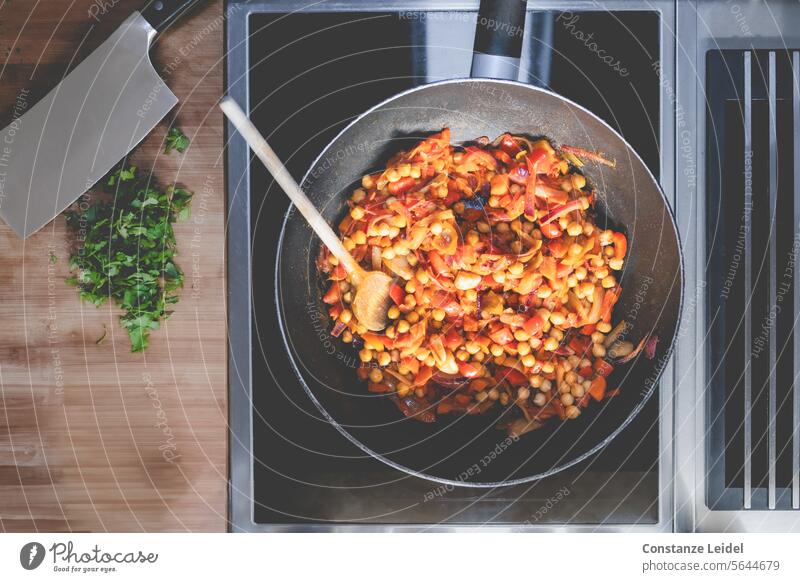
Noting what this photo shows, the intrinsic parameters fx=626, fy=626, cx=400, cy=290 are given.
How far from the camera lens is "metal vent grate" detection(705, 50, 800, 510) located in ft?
A: 3.13

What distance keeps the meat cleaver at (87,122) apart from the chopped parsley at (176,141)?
3 cm

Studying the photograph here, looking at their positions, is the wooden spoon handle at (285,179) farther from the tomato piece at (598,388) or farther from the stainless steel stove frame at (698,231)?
the stainless steel stove frame at (698,231)

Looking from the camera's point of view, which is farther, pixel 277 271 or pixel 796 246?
pixel 796 246

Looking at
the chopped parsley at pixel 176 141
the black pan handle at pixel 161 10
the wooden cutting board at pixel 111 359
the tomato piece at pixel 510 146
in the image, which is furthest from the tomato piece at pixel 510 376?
the black pan handle at pixel 161 10

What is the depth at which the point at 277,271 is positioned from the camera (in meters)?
0.85

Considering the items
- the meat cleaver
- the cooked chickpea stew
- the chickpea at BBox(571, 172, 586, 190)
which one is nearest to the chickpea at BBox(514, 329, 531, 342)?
the cooked chickpea stew

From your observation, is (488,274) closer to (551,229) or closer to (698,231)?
(551,229)

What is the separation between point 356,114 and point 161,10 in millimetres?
322

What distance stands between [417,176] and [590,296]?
31cm
